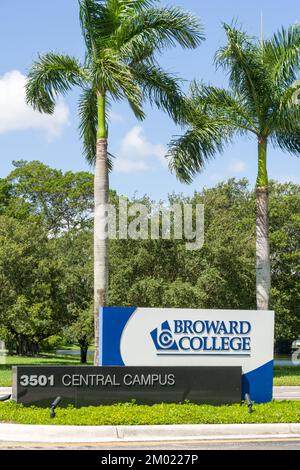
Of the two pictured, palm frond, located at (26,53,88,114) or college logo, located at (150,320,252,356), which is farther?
palm frond, located at (26,53,88,114)

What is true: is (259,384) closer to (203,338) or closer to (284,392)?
(203,338)

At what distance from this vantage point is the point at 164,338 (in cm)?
1576

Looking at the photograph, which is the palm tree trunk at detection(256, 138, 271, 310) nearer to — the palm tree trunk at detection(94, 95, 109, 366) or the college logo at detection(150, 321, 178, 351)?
the palm tree trunk at detection(94, 95, 109, 366)

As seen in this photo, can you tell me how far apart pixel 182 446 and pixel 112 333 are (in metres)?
4.17

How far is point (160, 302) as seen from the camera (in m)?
35.8

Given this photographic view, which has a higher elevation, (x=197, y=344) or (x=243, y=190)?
(x=243, y=190)

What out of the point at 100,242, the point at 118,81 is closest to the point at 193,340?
the point at 100,242

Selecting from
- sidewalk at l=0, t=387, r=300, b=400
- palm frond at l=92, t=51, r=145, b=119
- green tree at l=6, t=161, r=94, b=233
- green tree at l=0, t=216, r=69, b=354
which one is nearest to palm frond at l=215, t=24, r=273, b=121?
palm frond at l=92, t=51, r=145, b=119

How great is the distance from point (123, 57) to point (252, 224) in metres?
27.3

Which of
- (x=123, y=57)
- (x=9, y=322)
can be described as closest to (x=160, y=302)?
(x=9, y=322)

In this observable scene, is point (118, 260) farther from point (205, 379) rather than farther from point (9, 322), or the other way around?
point (205, 379)

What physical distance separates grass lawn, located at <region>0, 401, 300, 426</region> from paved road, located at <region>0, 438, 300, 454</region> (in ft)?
3.99

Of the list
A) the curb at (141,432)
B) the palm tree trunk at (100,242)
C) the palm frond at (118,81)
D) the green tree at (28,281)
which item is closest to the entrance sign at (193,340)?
the curb at (141,432)

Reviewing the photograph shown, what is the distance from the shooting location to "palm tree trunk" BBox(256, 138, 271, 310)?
23.4 meters
